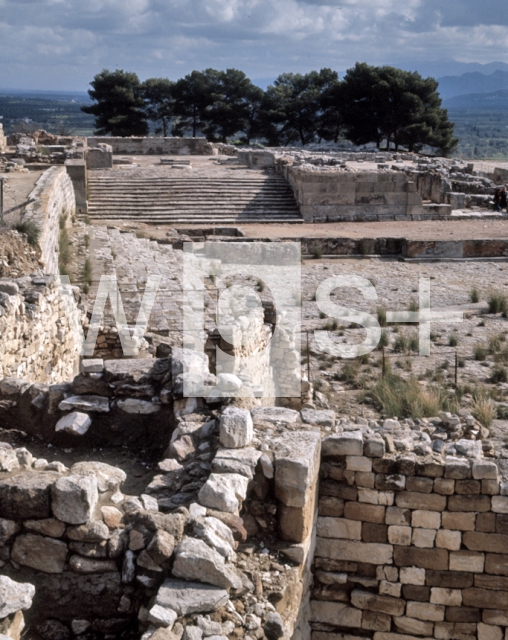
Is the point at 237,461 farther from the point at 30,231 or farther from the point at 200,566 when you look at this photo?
the point at 30,231

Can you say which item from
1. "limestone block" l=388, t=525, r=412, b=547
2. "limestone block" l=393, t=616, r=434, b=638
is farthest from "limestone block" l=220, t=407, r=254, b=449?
"limestone block" l=393, t=616, r=434, b=638

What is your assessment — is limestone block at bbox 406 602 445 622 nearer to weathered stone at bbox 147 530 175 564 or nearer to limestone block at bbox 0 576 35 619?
weathered stone at bbox 147 530 175 564

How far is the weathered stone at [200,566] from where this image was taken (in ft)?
10.5

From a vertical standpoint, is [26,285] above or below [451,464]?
above

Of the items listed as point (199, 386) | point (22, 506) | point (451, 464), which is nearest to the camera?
point (22, 506)

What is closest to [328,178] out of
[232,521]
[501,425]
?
[501,425]

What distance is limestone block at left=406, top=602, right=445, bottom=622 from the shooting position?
15.9ft

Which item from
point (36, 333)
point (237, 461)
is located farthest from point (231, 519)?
point (36, 333)

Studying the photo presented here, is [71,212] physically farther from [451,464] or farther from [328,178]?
[451,464]

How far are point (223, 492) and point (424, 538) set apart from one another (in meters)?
1.70

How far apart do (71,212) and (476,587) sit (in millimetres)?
15726

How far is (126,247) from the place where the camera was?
15117 millimetres

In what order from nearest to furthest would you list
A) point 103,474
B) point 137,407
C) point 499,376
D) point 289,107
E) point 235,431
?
1. point 103,474
2. point 235,431
3. point 137,407
4. point 499,376
5. point 289,107

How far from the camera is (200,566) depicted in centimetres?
321
